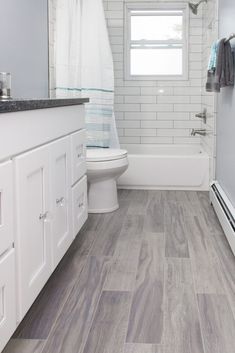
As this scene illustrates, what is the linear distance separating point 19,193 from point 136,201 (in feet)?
8.50

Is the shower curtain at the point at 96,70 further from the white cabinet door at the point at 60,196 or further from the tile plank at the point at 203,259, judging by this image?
the white cabinet door at the point at 60,196

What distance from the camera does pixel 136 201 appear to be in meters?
4.15

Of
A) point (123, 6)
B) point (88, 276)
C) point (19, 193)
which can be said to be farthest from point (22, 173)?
point (123, 6)

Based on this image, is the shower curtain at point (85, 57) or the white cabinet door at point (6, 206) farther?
the shower curtain at point (85, 57)

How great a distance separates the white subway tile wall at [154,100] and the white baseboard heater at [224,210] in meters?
1.59

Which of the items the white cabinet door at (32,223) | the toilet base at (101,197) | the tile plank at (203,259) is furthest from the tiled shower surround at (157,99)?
the white cabinet door at (32,223)

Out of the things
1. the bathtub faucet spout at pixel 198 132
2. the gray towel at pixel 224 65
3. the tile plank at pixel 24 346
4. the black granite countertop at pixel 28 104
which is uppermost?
the gray towel at pixel 224 65

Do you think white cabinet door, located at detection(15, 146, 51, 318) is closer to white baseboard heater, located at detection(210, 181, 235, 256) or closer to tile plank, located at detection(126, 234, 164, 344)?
tile plank, located at detection(126, 234, 164, 344)

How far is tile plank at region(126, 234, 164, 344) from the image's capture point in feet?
5.94

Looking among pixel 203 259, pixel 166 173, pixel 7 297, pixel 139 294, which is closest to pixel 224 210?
pixel 203 259

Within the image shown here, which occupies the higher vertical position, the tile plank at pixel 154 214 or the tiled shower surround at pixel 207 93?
the tiled shower surround at pixel 207 93

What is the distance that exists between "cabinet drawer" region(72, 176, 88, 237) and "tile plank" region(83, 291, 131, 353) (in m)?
0.57

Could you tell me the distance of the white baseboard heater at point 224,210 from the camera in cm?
281

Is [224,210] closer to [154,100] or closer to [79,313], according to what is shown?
[79,313]
